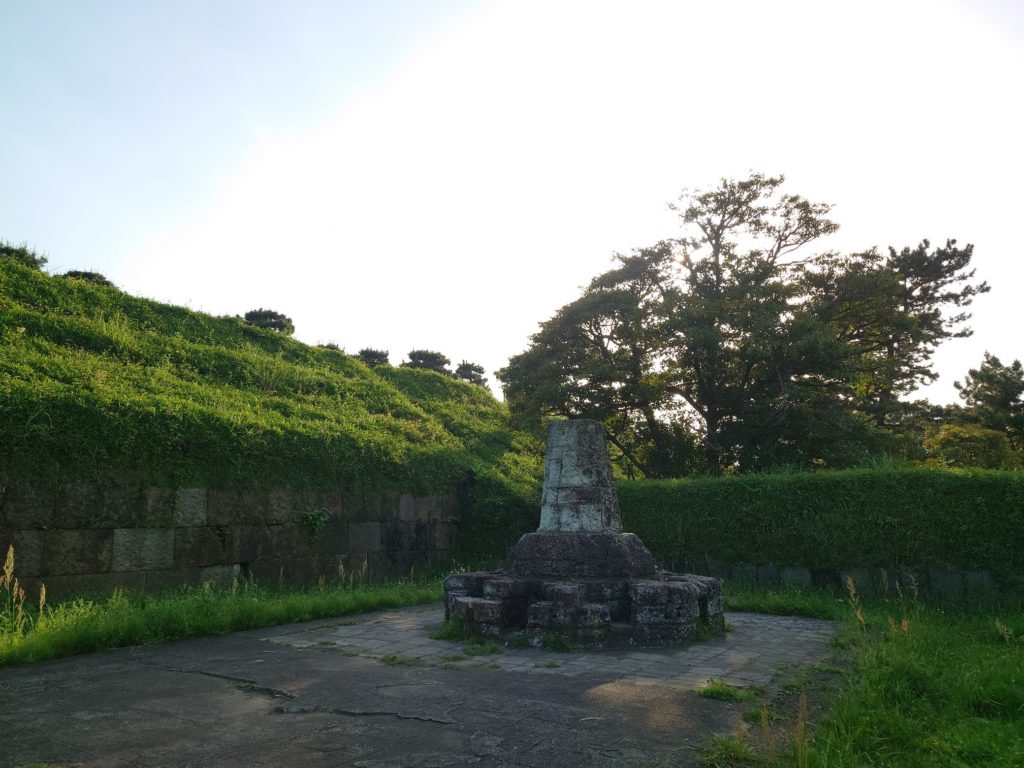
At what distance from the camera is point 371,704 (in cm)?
461

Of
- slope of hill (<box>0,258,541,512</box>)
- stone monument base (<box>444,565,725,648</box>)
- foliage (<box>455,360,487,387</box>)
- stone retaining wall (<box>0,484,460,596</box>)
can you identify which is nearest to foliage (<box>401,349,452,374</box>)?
foliage (<box>455,360,487,387</box>)

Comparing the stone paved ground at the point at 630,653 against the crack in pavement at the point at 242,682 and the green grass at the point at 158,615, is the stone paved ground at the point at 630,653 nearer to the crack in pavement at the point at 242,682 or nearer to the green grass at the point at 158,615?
the green grass at the point at 158,615

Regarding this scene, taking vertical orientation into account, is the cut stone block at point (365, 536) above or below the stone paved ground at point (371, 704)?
above

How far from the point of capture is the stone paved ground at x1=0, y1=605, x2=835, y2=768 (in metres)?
3.60

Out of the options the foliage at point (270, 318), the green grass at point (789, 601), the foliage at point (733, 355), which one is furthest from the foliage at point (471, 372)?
the green grass at point (789, 601)

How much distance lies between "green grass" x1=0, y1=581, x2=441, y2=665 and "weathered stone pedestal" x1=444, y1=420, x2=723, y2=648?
1.91 m

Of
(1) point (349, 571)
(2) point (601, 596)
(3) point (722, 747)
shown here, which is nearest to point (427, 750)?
(3) point (722, 747)

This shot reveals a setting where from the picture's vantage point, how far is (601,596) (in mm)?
7422

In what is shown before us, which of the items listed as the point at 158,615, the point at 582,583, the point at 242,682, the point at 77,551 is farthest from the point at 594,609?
the point at 77,551

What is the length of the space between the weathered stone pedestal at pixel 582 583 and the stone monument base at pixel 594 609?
0.03 ft

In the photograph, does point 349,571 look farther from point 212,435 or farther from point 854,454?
point 854,454

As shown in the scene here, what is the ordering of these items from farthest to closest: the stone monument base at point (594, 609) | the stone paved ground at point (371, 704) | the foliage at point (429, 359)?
the foliage at point (429, 359), the stone monument base at point (594, 609), the stone paved ground at point (371, 704)

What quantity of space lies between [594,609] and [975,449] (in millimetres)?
13252

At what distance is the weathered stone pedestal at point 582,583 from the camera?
699 centimetres
